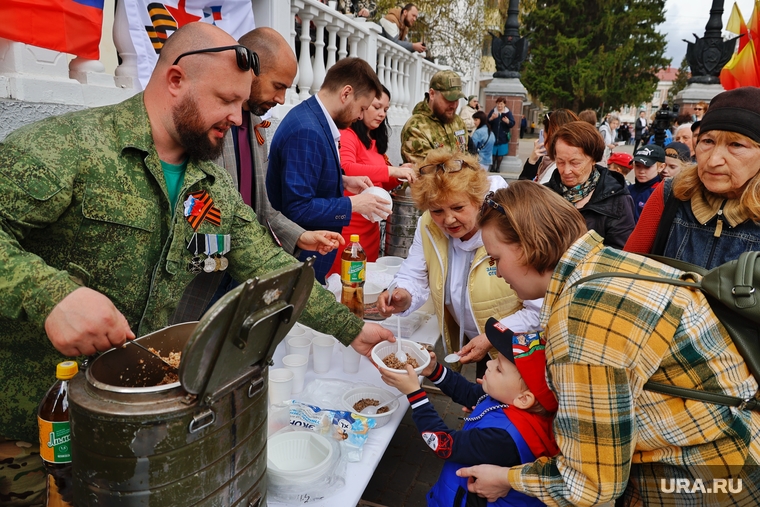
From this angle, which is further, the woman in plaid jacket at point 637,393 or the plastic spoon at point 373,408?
the plastic spoon at point 373,408

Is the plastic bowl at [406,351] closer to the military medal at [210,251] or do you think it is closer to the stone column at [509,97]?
the military medal at [210,251]

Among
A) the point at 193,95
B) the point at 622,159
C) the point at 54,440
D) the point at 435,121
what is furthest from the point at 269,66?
the point at 622,159

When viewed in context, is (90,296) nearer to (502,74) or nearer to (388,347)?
(388,347)

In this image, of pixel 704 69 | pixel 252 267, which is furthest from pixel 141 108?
pixel 704 69

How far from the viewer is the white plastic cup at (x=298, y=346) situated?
7.60 ft

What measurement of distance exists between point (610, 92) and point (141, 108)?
3581cm

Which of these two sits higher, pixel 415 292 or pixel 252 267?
pixel 252 267

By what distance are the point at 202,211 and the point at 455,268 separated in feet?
4.99

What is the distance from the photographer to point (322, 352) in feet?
7.61

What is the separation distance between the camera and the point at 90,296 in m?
1.23

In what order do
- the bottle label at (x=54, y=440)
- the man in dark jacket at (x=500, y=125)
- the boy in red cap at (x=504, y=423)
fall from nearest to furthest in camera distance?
the bottle label at (x=54, y=440) < the boy in red cap at (x=504, y=423) < the man in dark jacket at (x=500, y=125)

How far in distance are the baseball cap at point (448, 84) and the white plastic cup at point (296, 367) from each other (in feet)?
12.6

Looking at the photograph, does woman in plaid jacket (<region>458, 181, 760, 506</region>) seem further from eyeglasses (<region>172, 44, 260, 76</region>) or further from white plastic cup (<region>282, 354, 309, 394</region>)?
eyeglasses (<region>172, 44, 260, 76</region>)

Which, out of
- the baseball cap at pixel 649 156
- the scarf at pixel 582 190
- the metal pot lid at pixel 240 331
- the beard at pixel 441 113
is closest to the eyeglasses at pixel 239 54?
the metal pot lid at pixel 240 331
